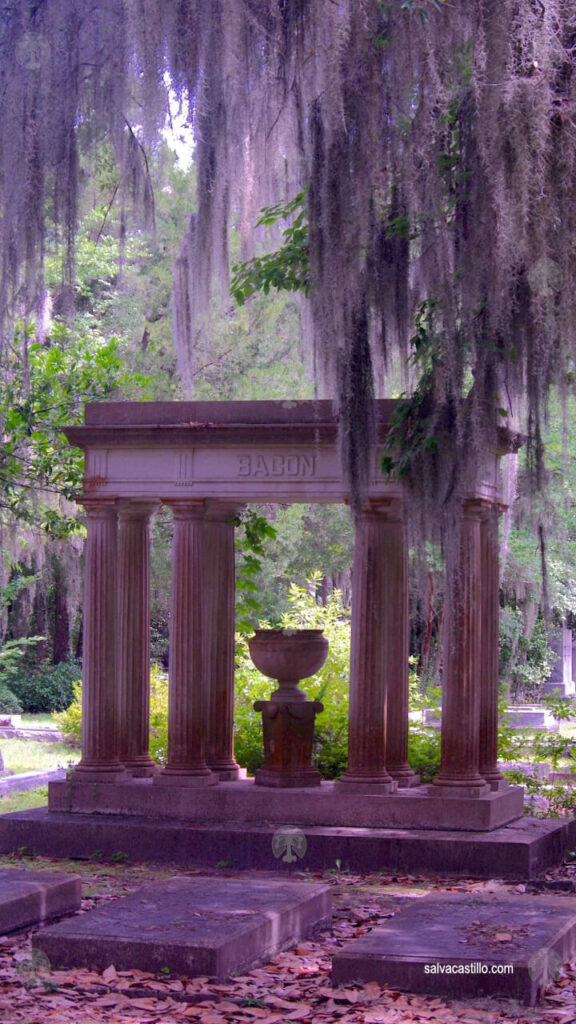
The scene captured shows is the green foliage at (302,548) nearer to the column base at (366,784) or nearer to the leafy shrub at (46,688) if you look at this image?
the leafy shrub at (46,688)

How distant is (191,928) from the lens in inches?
303

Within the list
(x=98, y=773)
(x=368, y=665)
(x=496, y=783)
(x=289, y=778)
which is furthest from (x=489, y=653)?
(x=98, y=773)

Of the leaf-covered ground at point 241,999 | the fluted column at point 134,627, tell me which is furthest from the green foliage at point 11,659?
the leaf-covered ground at point 241,999

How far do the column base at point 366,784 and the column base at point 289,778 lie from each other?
54cm

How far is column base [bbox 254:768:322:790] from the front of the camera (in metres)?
12.6

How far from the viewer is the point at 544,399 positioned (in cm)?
1060

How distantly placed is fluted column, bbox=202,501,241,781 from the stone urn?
43 centimetres

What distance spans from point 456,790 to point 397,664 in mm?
1618

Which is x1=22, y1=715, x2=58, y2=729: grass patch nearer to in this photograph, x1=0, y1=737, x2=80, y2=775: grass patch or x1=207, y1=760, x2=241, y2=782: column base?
x1=0, y1=737, x2=80, y2=775: grass patch

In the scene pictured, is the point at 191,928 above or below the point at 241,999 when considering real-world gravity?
above

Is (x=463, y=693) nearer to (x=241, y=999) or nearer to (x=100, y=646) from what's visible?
(x=100, y=646)

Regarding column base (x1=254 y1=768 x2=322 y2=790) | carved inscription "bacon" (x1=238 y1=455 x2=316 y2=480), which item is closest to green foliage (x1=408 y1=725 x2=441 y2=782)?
column base (x1=254 y1=768 x2=322 y2=790)

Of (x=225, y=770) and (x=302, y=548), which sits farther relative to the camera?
(x=302, y=548)

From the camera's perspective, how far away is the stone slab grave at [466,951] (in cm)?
685
